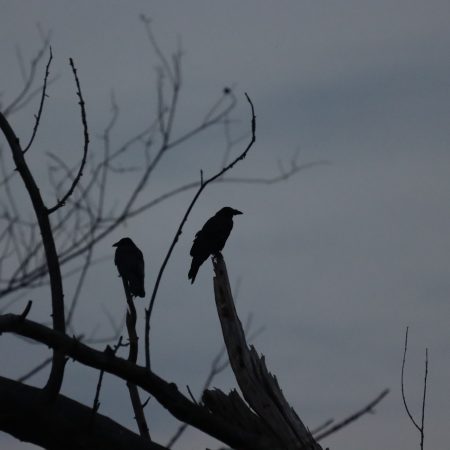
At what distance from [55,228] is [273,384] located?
8.68ft

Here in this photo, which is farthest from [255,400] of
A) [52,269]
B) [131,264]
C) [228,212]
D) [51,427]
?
[228,212]

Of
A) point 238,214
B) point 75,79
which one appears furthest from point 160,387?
point 238,214

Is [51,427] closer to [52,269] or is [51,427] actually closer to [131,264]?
[52,269]

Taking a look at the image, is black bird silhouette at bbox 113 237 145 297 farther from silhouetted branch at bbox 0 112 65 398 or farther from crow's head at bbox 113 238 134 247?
silhouetted branch at bbox 0 112 65 398

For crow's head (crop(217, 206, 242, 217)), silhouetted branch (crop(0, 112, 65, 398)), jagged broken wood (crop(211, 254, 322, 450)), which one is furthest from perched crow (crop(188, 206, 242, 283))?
silhouetted branch (crop(0, 112, 65, 398))

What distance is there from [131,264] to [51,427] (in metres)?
9.65

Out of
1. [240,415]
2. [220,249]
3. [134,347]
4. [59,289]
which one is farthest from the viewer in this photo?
[220,249]

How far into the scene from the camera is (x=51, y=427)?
3.43 m

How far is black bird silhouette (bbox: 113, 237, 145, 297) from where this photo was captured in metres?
12.7

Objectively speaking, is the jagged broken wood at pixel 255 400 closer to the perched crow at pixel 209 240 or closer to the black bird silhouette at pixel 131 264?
the black bird silhouette at pixel 131 264

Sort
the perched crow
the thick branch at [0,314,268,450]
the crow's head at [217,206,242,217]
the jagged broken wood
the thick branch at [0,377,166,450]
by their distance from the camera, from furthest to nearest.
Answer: the crow's head at [217,206,242,217], the perched crow, the jagged broken wood, the thick branch at [0,377,166,450], the thick branch at [0,314,268,450]

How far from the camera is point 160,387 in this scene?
10.8ft

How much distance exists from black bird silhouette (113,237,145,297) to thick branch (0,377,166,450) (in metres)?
8.79

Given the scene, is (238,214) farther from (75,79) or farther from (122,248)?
(75,79)
